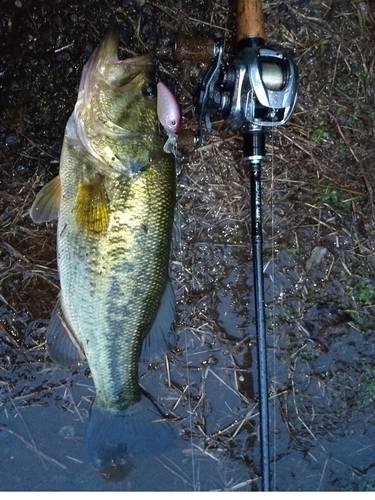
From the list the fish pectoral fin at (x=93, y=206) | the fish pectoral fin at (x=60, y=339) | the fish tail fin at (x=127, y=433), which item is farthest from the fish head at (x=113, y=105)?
the fish tail fin at (x=127, y=433)

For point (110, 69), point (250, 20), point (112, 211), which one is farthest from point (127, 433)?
point (250, 20)

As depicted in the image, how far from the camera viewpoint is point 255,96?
2156mm

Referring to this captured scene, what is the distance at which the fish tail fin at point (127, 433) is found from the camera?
236cm

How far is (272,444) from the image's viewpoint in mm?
2752

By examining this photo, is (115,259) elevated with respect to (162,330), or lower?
elevated

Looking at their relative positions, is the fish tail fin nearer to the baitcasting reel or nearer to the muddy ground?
the muddy ground

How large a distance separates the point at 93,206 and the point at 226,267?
0.95m

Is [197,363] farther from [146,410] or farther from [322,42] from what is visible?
[322,42]

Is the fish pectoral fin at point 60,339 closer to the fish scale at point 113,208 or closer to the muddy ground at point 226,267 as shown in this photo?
the fish scale at point 113,208

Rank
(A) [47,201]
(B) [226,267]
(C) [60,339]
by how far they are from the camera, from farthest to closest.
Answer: (B) [226,267]
(C) [60,339]
(A) [47,201]

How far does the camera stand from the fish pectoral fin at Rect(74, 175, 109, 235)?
2029 mm

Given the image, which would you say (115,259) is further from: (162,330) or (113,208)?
(162,330)

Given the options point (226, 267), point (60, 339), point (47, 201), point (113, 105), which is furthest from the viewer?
point (226, 267)

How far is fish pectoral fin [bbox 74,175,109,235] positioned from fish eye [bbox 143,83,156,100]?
0.38 m
